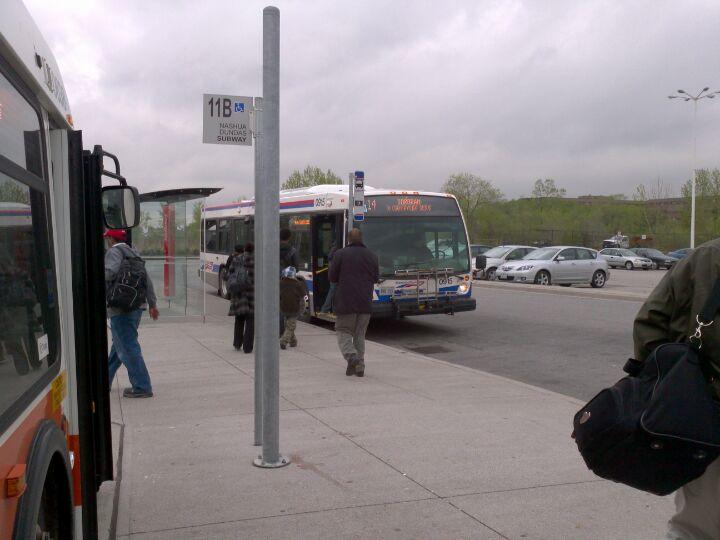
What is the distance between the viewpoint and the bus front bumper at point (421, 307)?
13.7 m

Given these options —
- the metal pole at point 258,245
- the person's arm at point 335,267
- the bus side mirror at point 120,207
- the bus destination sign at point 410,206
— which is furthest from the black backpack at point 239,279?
the bus side mirror at point 120,207

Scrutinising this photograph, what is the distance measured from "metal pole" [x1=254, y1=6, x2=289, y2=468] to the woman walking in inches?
220

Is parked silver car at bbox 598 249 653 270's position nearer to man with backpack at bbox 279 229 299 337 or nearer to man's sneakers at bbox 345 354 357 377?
man with backpack at bbox 279 229 299 337

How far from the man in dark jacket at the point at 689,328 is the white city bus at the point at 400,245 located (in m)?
10.5

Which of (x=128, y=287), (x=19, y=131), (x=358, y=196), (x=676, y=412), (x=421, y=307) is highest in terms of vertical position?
(x=358, y=196)

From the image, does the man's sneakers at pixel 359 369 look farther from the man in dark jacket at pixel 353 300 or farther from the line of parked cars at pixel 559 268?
the line of parked cars at pixel 559 268

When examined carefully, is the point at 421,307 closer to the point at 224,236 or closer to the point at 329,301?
the point at 329,301

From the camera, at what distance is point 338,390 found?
27.7 ft

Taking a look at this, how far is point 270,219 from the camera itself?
5.32 metres

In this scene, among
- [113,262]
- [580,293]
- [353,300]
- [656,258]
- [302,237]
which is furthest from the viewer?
[656,258]

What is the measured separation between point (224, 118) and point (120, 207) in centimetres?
200

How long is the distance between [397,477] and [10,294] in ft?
11.5

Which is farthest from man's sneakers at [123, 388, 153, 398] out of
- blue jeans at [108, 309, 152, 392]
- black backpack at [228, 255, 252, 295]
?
black backpack at [228, 255, 252, 295]

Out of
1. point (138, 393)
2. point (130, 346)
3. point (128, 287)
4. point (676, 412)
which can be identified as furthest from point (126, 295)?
point (676, 412)
